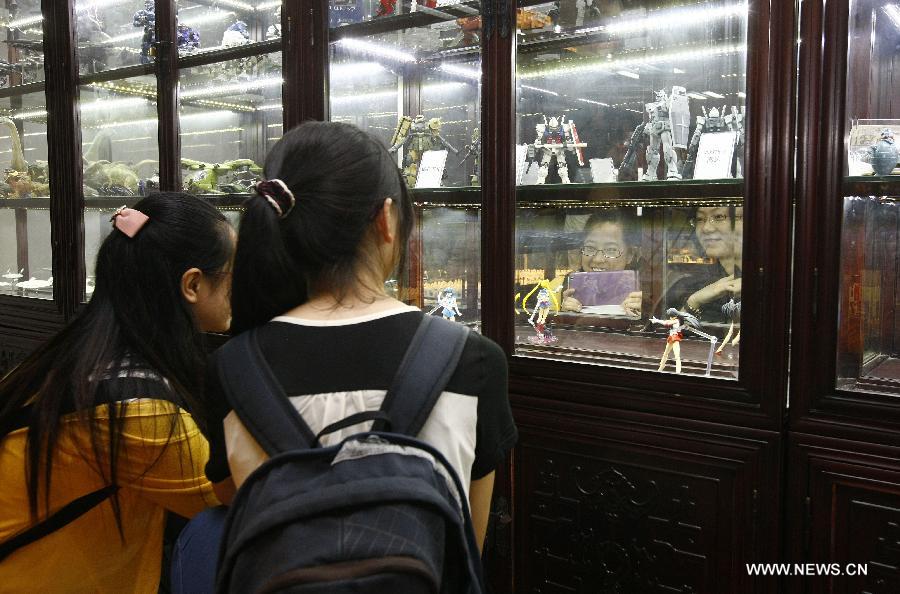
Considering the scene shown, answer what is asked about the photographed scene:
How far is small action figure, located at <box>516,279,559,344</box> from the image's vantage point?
79.0 inches

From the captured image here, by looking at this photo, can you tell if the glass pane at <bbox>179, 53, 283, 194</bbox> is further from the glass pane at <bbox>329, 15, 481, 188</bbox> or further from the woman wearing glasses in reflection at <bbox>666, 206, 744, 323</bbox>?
the woman wearing glasses in reflection at <bbox>666, 206, 744, 323</bbox>

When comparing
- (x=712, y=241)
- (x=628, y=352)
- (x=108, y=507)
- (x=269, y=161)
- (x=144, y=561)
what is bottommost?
(x=144, y=561)

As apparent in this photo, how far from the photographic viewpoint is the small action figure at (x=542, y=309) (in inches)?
79.0

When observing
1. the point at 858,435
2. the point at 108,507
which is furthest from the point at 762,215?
the point at 108,507

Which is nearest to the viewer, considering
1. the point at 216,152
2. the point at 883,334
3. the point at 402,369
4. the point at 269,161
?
the point at 402,369

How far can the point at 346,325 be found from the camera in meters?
0.89

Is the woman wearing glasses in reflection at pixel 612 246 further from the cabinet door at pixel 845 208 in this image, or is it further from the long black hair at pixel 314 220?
the long black hair at pixel 314 220

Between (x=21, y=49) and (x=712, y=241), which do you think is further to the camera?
(x=21, y=49)

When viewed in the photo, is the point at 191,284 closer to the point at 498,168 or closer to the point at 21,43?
the point at 498,168

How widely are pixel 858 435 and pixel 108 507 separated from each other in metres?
1.36

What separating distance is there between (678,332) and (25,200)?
9.33ft

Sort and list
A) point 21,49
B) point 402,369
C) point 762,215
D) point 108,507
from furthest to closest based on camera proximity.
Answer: point 21,49, point 762,215, point 108,507, point 402,369

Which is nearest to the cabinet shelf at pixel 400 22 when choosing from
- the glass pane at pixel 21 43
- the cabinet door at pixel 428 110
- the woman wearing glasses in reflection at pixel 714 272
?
the cabinet door at pixel 428 110

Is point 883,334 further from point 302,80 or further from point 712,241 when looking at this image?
point 302,80
